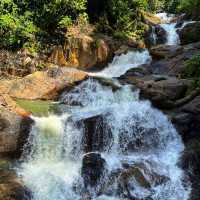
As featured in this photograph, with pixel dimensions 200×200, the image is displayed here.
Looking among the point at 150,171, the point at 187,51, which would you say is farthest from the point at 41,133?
the point at 187,51

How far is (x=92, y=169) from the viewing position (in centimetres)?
1445

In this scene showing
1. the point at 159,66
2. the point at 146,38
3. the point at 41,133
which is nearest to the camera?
the point at 41,133

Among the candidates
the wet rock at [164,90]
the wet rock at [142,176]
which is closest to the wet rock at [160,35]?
the wet rock at [164,90]

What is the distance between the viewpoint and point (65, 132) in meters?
16.5

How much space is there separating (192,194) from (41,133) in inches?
227

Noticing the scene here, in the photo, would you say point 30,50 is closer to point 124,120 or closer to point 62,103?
point 62,103

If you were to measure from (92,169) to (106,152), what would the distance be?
1846mm

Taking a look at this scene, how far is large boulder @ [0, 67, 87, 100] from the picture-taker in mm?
20438

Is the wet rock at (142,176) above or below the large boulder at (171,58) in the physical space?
below

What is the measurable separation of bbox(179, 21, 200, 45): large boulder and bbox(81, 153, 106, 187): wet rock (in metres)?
15.5

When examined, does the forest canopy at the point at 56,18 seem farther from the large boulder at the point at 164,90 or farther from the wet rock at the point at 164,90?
the wet rock at the point at 164,90

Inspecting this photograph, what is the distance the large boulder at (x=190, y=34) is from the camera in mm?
27859

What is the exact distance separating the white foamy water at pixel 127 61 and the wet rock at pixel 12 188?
11.9 metres

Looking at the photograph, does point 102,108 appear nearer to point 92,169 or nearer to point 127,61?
point 92,169
